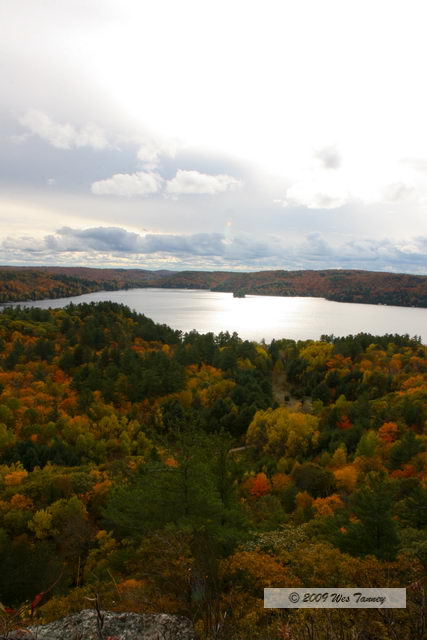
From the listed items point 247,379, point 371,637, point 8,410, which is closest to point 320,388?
point 247,379

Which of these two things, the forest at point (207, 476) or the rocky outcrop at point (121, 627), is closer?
the rocky outcrop at point (121, 627)

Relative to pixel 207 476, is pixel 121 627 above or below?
above

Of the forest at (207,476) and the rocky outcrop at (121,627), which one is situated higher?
the rocky outcrop at (121,627)

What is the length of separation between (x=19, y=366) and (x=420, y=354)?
10137cm

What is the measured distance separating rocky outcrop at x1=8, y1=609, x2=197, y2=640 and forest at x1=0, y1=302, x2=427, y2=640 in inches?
28.2

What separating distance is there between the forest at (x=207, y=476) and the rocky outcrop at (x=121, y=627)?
72 cm

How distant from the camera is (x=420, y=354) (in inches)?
3784

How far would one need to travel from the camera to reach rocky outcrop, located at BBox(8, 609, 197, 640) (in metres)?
7.98

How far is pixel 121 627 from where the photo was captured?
8.44 m

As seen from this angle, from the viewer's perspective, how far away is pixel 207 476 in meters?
17.4

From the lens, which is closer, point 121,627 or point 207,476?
point 121,627

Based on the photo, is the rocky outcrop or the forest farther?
the forest

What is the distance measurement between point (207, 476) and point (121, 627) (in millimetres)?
9182

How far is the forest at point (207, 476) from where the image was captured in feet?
36.0
